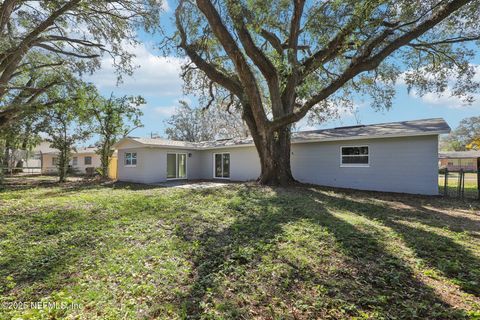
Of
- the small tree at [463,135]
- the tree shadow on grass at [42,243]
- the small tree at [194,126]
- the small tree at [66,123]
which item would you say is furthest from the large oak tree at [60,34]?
the small tree at [463,135]

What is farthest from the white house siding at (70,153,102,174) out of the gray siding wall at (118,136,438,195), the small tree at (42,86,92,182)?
the gray siding wall at (118,136,438,195)

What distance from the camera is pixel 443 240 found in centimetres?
464

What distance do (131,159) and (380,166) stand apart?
45.1 feet

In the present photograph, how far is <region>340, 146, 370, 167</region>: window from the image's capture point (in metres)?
11.7

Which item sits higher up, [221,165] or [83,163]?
[83,163]

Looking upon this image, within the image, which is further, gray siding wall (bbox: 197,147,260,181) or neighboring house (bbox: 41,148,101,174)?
neighboring house (bbox: 41,148,101,174)

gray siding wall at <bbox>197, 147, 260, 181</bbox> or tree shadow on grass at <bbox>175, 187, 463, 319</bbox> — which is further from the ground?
gray siding wall at <bbox>197, 147, 260, 181</bbox>

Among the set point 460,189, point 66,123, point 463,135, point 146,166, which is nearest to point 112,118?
point 66,123

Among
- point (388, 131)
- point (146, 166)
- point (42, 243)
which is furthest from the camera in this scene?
point (146, 166)

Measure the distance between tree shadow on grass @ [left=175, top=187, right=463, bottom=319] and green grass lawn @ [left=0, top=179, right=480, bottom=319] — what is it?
0.02 m

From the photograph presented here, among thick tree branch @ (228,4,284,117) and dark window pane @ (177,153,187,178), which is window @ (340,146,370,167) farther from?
dark window pane @ (177,153,187,178)

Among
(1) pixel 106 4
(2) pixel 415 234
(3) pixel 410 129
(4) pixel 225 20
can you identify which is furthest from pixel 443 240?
(1) pixel 106 4

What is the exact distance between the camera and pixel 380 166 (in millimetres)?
11242

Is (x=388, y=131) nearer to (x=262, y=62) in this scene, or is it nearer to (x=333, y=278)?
(x=262, y=62)
